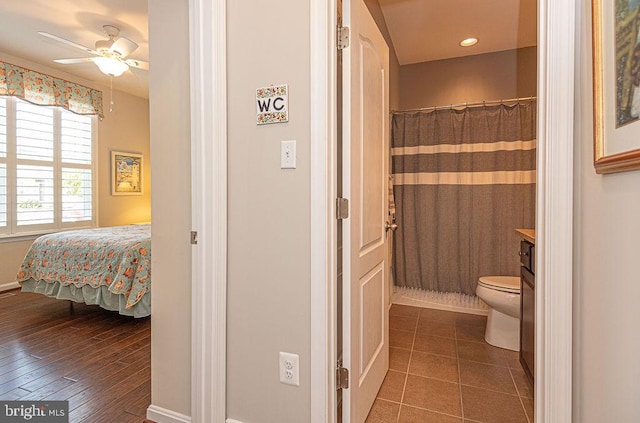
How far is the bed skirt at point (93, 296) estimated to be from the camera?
2.68 metres

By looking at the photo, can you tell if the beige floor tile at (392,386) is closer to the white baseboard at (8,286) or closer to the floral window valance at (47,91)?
the white baseboard at (8,286)

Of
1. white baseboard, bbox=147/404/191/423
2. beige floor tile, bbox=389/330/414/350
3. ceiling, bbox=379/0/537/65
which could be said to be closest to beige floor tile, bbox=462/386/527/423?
beige floor tile, bbox=389/330/414/350

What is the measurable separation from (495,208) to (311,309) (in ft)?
8.23

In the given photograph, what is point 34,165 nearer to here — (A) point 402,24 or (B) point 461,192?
(A) point 402,24

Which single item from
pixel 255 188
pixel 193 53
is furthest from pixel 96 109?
pixel 255 188

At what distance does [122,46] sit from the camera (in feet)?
9.57

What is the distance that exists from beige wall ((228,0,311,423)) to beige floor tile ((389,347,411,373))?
3.32ft

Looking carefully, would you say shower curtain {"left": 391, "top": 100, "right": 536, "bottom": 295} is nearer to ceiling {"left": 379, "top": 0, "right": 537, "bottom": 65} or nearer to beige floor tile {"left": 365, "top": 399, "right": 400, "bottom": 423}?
ceiling {"left": 379, "top": 0, "right": 537, "bottom": 65}

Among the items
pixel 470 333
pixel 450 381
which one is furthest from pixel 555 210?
pixel 470 333

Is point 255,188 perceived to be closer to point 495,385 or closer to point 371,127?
point 371,127

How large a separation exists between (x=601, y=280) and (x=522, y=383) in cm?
143

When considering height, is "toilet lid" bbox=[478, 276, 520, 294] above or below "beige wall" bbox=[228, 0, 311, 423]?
below

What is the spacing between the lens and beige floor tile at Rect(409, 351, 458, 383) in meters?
2.05

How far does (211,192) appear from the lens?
4.67 feet
